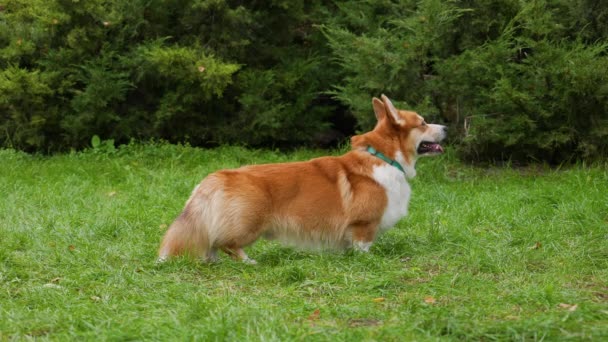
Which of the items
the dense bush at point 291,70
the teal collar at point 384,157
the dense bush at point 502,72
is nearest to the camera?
the teal collar at point 384,157

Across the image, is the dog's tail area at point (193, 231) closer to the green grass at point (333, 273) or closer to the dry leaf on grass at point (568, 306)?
the green grass at point (333, 273)

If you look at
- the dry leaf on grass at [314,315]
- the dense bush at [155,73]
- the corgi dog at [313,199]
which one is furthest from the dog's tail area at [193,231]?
the dense bush at [155,73]

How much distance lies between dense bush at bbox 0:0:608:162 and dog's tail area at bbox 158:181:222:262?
4.43 m

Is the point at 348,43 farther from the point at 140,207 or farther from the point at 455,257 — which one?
the point at 455,257

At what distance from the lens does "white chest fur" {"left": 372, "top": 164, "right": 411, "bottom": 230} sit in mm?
6113

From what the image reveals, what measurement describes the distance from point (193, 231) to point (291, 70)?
608cm

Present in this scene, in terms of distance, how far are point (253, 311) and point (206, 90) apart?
22.1 ft

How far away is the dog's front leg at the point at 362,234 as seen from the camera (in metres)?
6.07

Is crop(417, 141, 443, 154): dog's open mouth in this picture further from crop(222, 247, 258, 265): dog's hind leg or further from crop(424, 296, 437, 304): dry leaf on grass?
crop(424, 296, 437, 304): dry leaf on grass

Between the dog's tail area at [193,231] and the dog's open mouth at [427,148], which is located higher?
the dog's open mouth at [427,148]

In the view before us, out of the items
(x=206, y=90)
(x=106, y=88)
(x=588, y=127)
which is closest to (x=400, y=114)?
(x=588, y=127)

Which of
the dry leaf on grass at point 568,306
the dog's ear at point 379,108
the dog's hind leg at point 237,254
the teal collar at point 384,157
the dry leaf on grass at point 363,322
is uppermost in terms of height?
the dog's ear at point 379,108

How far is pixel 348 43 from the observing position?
10086 mm

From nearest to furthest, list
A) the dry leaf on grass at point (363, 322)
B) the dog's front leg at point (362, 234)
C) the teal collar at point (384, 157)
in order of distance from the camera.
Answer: the dry leaf on grass at point (363, 322), the dog's front leg at point (362, 234), the teal collar at point (384, 157)
